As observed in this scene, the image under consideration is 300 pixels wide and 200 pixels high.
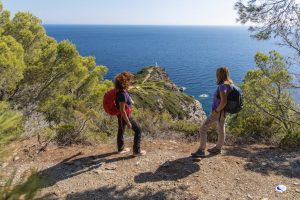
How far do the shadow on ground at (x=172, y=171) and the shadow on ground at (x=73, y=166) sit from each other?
819mm

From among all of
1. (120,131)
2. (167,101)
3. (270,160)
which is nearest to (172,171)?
(120,131)

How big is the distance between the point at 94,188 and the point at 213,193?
76.5 inches

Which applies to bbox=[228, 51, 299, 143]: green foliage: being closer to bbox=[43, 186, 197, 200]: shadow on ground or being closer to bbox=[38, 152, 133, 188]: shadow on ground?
bbox=[38, 152, 133, 188]: shadow on ground

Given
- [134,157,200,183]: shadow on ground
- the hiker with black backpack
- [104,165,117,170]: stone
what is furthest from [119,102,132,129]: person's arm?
the hiker with black backpack

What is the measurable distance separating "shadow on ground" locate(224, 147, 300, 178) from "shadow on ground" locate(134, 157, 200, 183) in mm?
1046

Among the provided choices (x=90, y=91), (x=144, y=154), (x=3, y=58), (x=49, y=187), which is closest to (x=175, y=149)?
(x=144, y=154)

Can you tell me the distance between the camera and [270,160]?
699 cm

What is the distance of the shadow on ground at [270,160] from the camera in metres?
6.42

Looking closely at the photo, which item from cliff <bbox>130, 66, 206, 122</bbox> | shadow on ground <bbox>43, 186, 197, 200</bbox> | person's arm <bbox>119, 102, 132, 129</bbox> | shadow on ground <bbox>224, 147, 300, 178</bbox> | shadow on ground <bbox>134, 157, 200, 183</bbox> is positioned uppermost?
person's arm <bbox>119, 102, 132, 129</bbox>

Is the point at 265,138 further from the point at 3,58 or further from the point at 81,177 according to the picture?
the point at 3,58

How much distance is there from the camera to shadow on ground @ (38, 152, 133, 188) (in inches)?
234

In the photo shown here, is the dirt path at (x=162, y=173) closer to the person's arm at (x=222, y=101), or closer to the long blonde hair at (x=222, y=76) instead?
the person's arm at (x=222, y=101)

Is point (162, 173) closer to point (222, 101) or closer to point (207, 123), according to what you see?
point (207, 123)

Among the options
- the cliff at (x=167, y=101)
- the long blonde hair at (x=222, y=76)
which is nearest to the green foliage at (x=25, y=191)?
the long blonde hair at (x=222, y=76)
